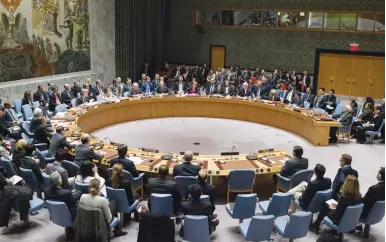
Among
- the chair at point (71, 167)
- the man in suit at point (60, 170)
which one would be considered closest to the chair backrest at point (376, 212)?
the man in suit at point (60, 170)

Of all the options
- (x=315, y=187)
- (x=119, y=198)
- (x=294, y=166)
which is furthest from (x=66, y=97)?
(x=315, y=187)

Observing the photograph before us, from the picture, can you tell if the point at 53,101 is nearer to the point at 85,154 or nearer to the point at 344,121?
the point at 85,154

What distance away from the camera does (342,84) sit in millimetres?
20188

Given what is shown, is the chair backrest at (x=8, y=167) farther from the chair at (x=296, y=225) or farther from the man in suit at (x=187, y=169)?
the chair at (x=296, y=225)

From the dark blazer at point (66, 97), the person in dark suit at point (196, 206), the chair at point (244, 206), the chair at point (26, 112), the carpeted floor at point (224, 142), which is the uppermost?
the dark blazer at point (66, 97)

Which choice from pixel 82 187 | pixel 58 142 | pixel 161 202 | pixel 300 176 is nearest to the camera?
pixel 161 202

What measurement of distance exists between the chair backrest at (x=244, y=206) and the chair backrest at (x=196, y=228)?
0.84 metres

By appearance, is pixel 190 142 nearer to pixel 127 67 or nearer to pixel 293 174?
pixel 293 174

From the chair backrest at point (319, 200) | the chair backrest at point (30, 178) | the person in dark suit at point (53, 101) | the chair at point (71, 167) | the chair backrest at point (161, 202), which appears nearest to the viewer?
the chair backrest at point (161, 202)

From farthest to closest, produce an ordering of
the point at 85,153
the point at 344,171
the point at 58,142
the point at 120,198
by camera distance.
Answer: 1. the point at 58,142
2. the point at 85,153
3. the point at 344,171
4. the point at 120,198

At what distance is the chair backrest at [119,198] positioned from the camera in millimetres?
6816

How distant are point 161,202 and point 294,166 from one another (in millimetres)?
2836

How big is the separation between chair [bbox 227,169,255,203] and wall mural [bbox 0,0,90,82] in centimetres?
1032

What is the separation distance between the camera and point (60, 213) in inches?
256
